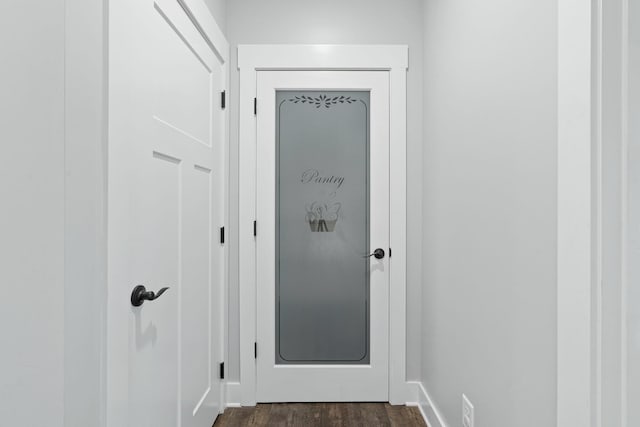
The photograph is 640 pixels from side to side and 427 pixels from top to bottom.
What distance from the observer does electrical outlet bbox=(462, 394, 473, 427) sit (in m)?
1.63

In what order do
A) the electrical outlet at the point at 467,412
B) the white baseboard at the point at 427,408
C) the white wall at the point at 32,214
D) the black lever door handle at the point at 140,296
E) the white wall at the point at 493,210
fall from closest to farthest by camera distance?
the white wall at the point at 32,214 < the white wall at the point at 493,210 < the black lever door handle at the point at 140,296 < the electrical outlet at the point at 467,412 < the white baseboard at the point at 427,408

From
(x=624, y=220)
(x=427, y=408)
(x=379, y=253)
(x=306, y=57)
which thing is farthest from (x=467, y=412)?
(x=306, y=57)

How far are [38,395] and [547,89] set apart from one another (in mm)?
1387

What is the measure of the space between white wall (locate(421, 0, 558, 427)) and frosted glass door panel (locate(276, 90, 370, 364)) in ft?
1.41

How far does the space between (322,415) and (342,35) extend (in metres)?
2.14

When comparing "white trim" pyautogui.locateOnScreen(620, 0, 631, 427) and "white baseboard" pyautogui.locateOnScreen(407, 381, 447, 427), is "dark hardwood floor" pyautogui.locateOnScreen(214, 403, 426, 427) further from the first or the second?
"white trim" pyautogui.locateOnScreen(620, 0, 631, 427)

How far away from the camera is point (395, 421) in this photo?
223 centimetres

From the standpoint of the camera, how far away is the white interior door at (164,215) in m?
1.14

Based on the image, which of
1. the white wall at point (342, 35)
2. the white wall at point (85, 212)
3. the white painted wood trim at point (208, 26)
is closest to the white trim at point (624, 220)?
the white wall at point (85, 212)

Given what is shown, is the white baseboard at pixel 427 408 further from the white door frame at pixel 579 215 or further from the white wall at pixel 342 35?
the white door frame at pixel 579 215

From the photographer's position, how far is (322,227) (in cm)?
247

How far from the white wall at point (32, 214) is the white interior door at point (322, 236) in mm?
1552

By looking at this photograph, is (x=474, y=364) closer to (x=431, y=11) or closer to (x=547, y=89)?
(x=547, y=89)

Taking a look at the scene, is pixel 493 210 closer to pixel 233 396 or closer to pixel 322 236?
pixel 322 236
